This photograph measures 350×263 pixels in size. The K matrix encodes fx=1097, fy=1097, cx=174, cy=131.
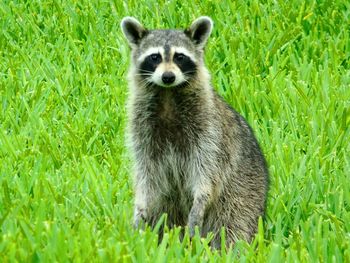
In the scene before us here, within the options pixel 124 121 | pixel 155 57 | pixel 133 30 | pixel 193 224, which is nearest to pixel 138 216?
pixel 193 224

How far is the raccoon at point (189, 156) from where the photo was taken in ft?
20.6

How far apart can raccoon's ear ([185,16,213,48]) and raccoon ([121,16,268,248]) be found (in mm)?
243

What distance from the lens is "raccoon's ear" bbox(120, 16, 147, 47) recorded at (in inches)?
265

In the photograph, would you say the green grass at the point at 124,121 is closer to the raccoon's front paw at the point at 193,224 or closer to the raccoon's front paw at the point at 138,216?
the raccoon's front paw at the point at 138,216

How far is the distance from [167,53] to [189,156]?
0.65m

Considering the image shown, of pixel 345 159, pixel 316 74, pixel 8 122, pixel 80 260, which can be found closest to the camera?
pixel 80 260

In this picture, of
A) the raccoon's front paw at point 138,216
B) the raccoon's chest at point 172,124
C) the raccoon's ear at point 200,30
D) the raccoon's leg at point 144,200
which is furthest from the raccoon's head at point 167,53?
the raccoon's front paw at point 138,216

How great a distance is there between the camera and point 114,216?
20.2 ft

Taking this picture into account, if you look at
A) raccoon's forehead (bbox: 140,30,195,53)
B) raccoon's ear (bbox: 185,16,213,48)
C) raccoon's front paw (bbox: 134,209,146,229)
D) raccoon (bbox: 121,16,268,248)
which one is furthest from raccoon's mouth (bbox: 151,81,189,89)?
raccoon's front paw (bbox: 134,209,146,229)

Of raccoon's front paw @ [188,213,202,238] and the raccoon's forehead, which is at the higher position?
the raccoon's forehead

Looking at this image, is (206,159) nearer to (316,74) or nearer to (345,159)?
(345,159)

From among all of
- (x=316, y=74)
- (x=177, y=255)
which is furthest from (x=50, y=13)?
(x=177, y=255)

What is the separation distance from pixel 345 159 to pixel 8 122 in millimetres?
2365

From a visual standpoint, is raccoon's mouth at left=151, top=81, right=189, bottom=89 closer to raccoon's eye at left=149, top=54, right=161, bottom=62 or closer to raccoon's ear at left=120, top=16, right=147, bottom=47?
raccoon's eye at left=149, top=54, right=161, bottom=62
